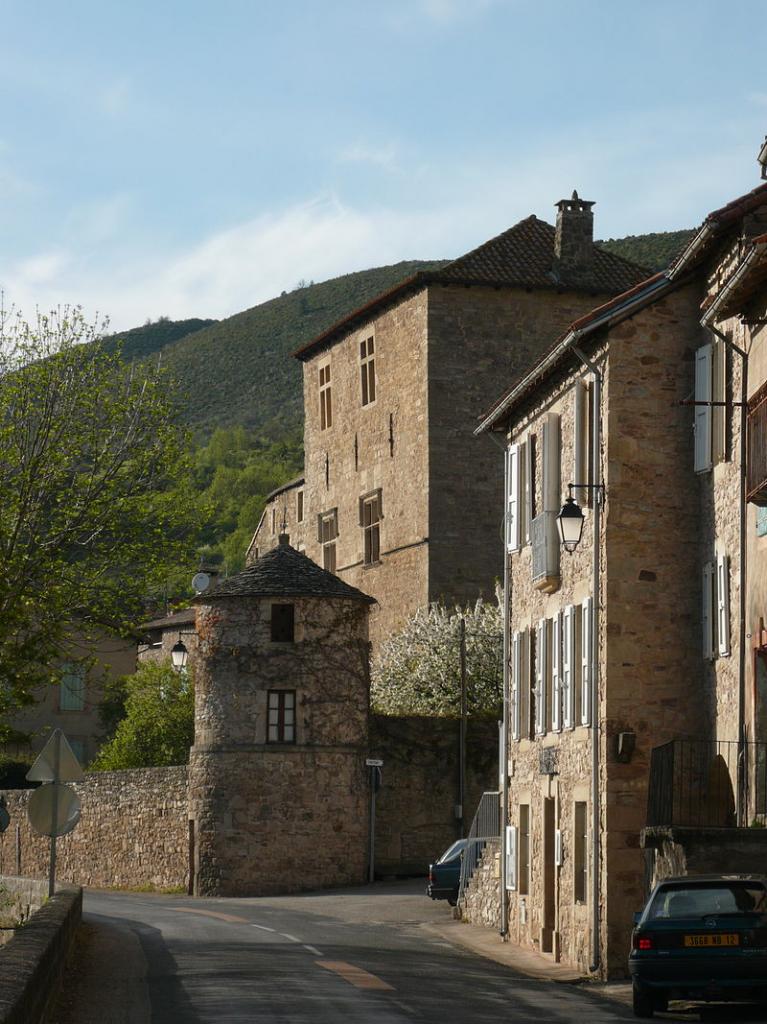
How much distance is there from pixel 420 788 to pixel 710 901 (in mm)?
27388

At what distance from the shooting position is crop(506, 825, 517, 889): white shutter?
28844 millimetres

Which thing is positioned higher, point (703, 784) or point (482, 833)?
point (703, 784)

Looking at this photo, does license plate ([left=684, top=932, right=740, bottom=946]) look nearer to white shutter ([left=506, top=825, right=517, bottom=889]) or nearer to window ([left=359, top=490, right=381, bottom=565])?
white shutter ([left=506, top=825, right=517, bottom=889])

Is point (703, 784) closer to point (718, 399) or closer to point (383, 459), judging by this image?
point (718, 399)

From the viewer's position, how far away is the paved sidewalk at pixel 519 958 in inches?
838

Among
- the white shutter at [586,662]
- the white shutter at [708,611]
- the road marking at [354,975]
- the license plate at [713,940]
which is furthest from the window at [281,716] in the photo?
the license plate at [713,940]

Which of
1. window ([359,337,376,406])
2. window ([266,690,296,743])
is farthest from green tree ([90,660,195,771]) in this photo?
window ([266,690,296,743])

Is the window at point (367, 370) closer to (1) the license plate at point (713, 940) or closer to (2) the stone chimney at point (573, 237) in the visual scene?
(2) the stone chimney at point (573, 237)

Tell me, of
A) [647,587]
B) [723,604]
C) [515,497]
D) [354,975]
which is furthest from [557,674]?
[354,975]

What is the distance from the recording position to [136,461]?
33094 millimetres

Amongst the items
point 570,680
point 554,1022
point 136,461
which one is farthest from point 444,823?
point 554,1022

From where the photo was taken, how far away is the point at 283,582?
43250 millimetres

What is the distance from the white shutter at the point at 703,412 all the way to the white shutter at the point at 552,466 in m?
3.59

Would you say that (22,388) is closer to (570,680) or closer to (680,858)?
(570,680)
